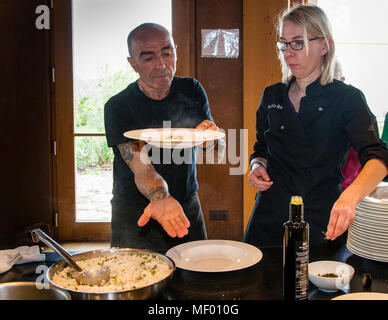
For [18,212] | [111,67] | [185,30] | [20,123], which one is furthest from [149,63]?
[18,212]

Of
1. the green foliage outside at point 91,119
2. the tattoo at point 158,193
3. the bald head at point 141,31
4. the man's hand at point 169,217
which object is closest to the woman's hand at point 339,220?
the man's hand at point 169,217

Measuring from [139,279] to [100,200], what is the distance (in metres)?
2.36

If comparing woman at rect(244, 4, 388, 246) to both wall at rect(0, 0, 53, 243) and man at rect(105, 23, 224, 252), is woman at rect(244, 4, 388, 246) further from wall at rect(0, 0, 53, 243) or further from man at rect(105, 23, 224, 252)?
wall at rect(0, 0, 53, 243)

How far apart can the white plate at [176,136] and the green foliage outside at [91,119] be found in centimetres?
134

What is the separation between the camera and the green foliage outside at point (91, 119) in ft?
10.3

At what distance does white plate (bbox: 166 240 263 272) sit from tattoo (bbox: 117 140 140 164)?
0.61 metres

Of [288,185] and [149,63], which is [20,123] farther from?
[288,185]

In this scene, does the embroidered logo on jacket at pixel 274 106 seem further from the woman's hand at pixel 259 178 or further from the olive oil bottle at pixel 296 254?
the olive oil bottle at pixel 296 254

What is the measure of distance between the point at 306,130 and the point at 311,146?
72mm

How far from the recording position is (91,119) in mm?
3324

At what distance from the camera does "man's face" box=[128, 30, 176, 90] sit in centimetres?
191

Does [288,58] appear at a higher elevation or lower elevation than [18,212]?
higher

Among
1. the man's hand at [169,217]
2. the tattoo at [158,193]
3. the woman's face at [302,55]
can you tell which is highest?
the woman's face at [302,55]

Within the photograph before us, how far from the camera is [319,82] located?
1.69 meters
